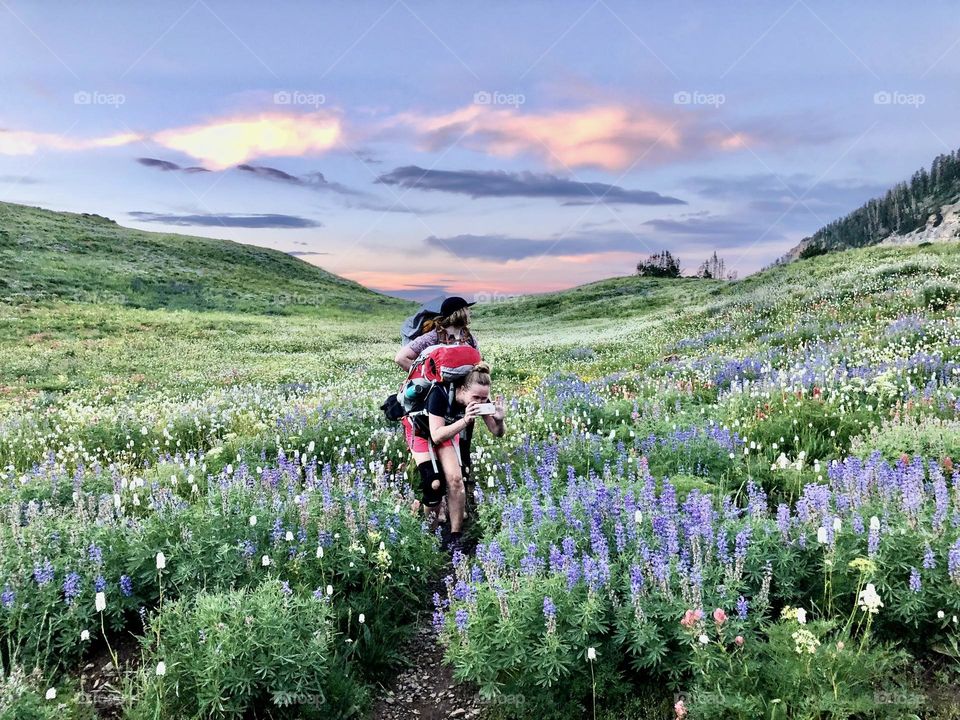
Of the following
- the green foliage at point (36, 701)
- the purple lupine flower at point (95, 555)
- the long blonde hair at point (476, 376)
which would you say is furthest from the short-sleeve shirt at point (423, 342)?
the green foliage at point (36, 701)

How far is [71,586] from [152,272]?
6597 centimetres

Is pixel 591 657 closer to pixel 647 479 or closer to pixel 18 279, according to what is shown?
pixel 647 479

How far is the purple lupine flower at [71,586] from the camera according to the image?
4.86 meters

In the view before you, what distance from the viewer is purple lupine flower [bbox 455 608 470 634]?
14.1 feet

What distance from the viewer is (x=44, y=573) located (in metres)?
4.98

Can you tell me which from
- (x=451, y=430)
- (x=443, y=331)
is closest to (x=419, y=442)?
(x=451, y=430)

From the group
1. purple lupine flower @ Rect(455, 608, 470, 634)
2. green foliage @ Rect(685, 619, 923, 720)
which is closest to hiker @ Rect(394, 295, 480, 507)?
purple lupine flower @ Rect(455, 608, 470, 634)

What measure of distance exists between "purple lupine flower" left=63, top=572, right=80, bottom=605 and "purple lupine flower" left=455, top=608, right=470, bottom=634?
2.81 metres

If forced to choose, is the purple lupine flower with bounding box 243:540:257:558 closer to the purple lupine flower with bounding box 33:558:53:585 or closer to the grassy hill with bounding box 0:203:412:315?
the purple lupine flower with bounding box 33:558:53:585

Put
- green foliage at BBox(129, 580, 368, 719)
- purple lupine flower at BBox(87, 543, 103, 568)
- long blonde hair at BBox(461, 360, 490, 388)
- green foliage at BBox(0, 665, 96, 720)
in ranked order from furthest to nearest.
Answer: long blonde hair at BBox(461, 360, 490, 388) < purple lupine flower at BBox(87, 543, 103, 568) < green foliage at BBox(129, 580, 368, 719) < green foliage at BBox(0, 665, 96, 720)

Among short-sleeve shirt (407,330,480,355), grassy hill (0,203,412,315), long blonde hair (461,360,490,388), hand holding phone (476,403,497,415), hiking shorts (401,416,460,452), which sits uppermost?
grassy hill (0,203,412,315)

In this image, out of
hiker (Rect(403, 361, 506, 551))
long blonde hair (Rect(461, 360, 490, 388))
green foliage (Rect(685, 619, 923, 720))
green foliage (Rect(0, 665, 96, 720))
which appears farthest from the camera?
long blonde hair (Rect(461, 360, 490, 388))

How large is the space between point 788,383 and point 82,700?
10.9 m

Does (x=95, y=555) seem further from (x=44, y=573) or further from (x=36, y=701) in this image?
(x=36, y=701)
